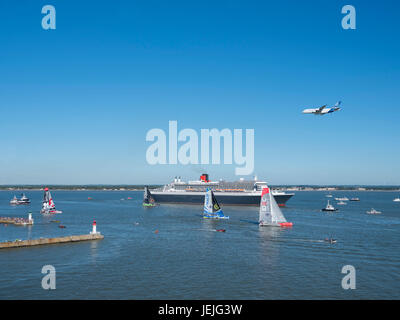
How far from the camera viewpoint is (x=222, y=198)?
120250mm

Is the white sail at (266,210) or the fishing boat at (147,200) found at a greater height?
the white sail at (266,210)

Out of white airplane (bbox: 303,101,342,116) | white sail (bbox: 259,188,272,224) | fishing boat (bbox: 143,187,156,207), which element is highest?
white airplane (bbox: 303,101,342,116)

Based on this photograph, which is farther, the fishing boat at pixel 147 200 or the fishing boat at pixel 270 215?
the fishing boat at pixel 147 200


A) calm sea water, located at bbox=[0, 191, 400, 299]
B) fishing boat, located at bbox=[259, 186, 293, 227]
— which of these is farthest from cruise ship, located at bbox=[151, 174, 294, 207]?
calm sea water, located at bbox=[0, 191, 400, 299]

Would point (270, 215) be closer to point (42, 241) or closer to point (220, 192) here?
point (42, 241)

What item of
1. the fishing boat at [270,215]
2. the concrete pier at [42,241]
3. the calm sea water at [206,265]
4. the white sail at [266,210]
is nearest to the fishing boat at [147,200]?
the white sail at [266,210]

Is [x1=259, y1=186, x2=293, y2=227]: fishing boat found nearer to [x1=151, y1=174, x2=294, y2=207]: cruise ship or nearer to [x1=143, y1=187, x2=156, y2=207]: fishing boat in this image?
[x1=151, y1=174, x2=294, y2=207]: cruise ship

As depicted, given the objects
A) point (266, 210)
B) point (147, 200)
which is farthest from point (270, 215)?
point (147, 200)

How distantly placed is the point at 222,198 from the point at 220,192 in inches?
90.8

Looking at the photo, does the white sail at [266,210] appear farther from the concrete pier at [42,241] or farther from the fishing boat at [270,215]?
the concrete pier at [42,241]

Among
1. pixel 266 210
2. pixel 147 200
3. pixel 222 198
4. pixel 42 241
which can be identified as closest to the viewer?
pixel 42 241

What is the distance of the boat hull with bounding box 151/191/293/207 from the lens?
115 metres

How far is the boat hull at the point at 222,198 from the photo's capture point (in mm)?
115250

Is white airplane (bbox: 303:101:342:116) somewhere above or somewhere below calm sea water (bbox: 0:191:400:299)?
above
